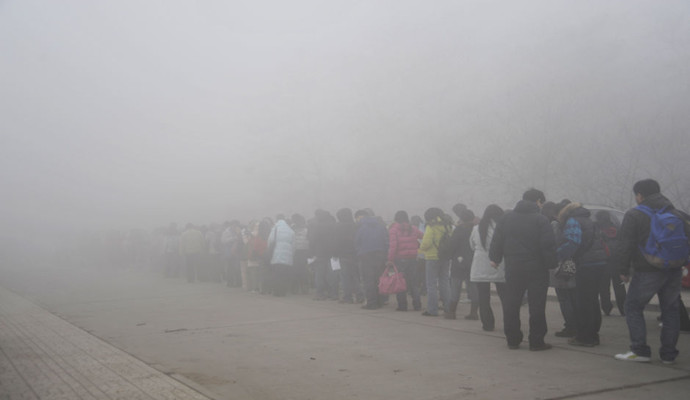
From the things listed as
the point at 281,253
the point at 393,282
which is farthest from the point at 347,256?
the point at 281,253

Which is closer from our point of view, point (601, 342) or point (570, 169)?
point (601, 342)

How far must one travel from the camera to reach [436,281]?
27.7ft

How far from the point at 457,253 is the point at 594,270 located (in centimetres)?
238

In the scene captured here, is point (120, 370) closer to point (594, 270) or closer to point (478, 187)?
point (594, 270)

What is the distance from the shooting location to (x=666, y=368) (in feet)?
15.6

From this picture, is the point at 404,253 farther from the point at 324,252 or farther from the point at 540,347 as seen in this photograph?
the point at 540,347

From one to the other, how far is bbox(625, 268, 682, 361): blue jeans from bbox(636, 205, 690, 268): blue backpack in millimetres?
112

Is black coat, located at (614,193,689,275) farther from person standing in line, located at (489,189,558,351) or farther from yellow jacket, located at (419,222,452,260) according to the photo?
yellow jacket, located at (419,222,452,260)

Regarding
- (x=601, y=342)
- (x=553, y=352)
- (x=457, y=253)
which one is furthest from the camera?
(x=457, y=253)

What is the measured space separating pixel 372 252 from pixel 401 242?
0.46 meters

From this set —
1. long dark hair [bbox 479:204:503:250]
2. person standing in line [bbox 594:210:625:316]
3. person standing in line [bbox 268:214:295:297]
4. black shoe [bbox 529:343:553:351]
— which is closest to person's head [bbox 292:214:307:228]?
person standing in line [bbox 268:214:295:297]

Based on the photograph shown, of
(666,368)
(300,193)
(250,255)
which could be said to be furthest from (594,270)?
(300,193)

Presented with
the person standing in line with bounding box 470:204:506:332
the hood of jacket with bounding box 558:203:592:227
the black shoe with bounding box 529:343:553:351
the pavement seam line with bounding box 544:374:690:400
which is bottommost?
the pavement seam line with bounding box 544:374:690:400

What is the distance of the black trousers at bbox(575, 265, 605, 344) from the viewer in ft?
19.1
